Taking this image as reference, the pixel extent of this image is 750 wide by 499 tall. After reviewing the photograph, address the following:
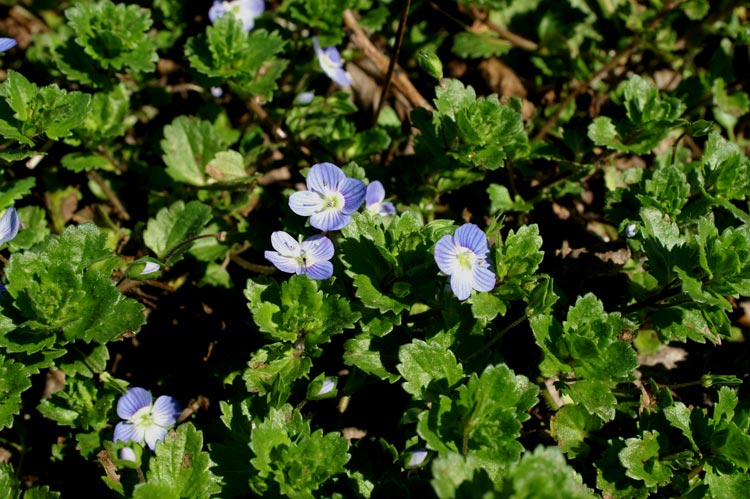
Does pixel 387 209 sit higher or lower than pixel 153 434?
higher

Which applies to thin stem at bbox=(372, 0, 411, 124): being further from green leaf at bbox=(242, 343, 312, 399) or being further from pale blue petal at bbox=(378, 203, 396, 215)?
green leaf at bbox=(242, 343, 312, 399)

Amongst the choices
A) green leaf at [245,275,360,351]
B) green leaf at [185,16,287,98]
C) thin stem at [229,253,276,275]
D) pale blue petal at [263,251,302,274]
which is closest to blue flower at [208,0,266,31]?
green leaf at [185,16,287,98]

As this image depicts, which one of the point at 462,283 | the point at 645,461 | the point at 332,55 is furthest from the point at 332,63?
the point at 645,461

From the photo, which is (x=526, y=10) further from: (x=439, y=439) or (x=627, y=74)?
(x=439, y=439)

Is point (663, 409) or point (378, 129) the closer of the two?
point (663, 409)

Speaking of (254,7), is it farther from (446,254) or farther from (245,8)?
(446,254)

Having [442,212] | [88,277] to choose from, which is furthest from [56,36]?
[442,212]
